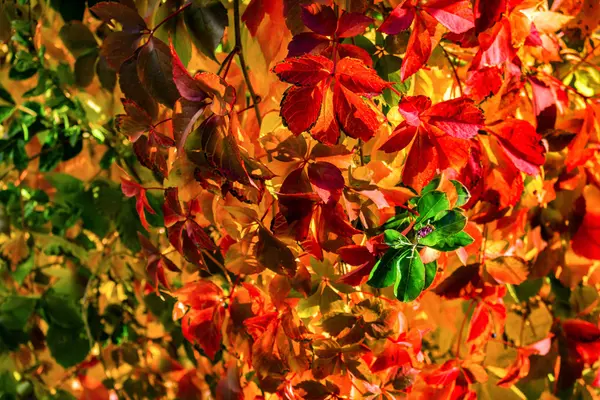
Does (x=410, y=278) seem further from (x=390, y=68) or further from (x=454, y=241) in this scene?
(x=390, y=68)

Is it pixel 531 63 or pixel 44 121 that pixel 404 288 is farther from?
pixel 44 121

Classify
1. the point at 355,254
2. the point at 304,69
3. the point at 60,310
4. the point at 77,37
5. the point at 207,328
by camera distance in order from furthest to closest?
the point at 60,310 < the point at 77,37 < the point at 207,328 < the point at 355,254 < the point at 304,69

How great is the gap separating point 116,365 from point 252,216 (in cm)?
66

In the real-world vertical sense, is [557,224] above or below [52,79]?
below

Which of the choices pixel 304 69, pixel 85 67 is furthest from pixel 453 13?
pixel 85 67

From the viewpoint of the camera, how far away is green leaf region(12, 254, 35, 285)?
3.94 ft

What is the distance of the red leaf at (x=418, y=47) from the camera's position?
2.11 ft

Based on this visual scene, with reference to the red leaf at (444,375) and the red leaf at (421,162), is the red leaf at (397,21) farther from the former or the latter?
the red leaf at (444,375)

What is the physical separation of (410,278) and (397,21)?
241mm

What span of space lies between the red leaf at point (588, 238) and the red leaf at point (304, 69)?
0.58 metres

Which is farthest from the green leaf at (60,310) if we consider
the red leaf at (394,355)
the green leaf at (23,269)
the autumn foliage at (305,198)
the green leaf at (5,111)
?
the red leaf at (394,355)

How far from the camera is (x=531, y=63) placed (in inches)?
41.4

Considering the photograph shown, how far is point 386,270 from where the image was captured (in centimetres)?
63

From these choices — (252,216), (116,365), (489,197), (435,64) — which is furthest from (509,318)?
(116,365)
